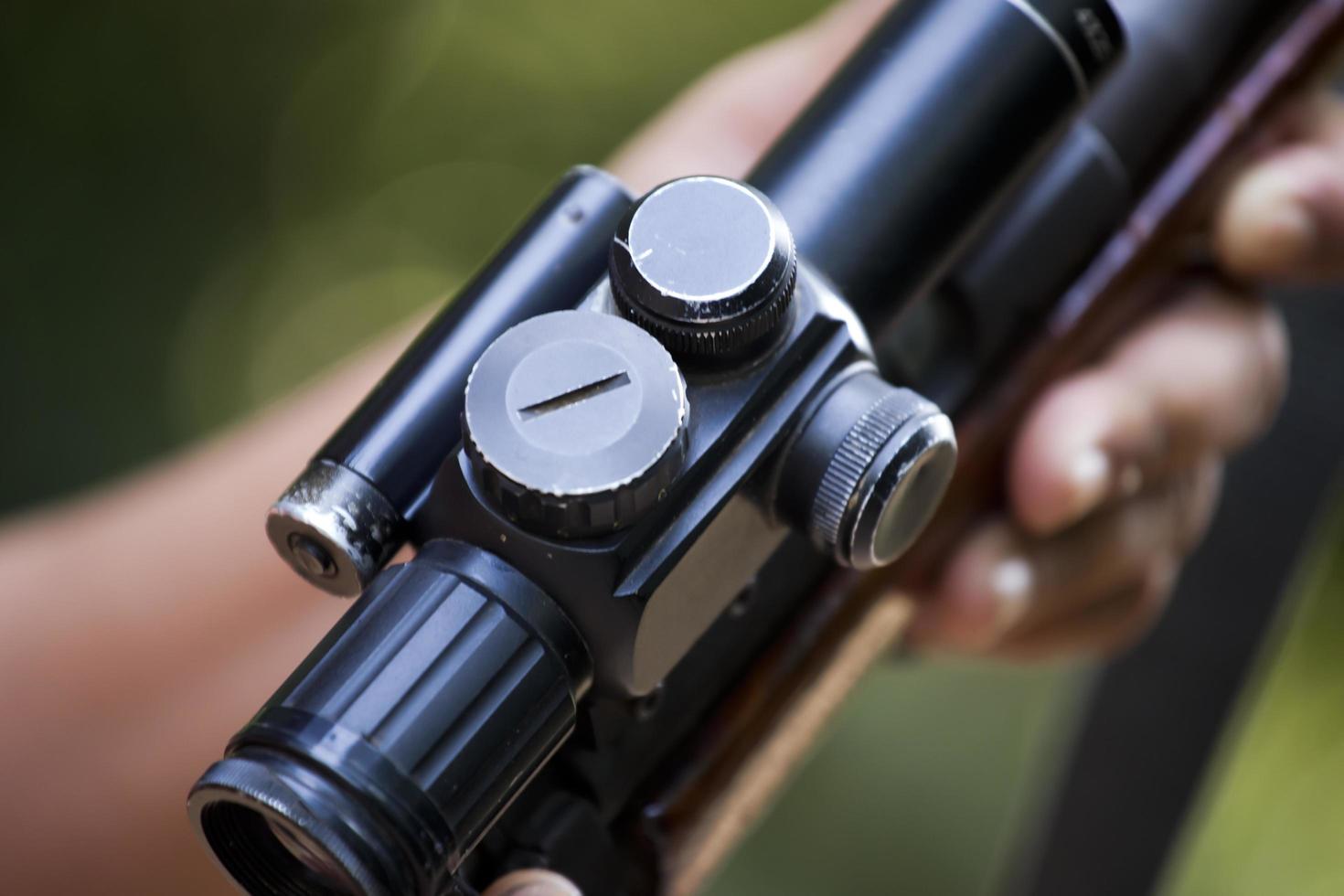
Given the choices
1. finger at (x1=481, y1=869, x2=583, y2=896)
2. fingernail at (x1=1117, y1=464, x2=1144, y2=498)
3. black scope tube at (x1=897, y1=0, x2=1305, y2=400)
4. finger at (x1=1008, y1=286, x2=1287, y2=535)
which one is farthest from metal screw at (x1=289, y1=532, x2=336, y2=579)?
fingernail at (x1=1117, y1=464, x2=1144, y2=498)

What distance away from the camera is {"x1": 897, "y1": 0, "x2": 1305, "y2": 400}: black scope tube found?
63cm

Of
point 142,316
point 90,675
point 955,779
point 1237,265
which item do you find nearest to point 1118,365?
point 1237,265

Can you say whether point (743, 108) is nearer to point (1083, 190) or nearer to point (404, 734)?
point (1083, 190)

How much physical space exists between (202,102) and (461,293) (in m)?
1.71

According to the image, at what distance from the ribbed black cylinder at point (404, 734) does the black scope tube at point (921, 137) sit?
18cm

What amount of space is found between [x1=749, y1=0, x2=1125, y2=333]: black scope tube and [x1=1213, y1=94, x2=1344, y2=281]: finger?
30 cm

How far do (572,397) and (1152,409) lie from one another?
1.66 feet

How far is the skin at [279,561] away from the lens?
0.77m

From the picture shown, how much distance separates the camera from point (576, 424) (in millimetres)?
437

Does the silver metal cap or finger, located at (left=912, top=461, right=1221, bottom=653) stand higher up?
the silver metal cap

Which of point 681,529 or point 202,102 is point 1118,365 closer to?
point 681,529

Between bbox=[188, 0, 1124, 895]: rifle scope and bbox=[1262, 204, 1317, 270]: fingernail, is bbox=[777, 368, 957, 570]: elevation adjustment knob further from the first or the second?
bbox=[1262, 204, 1317, 270]: fingernail

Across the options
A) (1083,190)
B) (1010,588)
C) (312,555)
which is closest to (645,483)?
(312,555)

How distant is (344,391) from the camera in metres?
0.89
